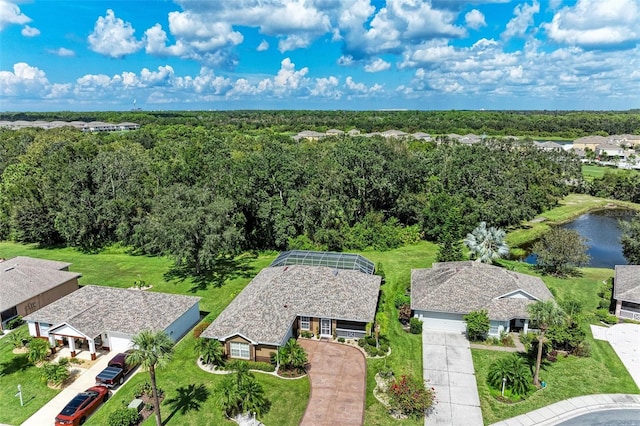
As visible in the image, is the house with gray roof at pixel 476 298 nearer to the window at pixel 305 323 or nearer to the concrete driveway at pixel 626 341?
the concrete driveway at pixel 626 341

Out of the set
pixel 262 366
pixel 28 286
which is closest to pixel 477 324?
pixel 262 366

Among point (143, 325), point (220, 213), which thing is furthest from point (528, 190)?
point (143, 325)

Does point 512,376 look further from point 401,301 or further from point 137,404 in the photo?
point 137,404

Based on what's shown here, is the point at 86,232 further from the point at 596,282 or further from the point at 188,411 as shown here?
the point at 596,282

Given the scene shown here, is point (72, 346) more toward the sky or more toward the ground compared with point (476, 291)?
more toward the ground

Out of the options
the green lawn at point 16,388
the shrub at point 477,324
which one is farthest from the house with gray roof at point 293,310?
the green lawn at point 16,388

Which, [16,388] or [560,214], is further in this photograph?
[560,214]
